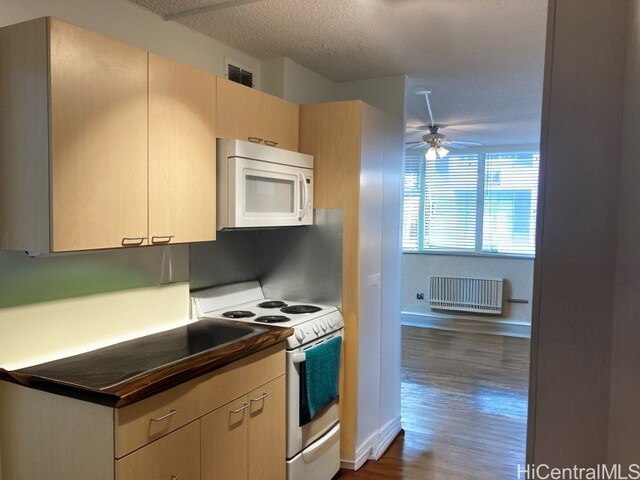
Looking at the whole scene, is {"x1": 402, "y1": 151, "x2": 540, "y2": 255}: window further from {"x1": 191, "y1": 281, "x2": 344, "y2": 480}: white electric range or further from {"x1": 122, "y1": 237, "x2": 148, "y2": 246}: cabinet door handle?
{"x1": 122, "y1": 237, "x2": 148, "y2": 246}: cabinet door handle

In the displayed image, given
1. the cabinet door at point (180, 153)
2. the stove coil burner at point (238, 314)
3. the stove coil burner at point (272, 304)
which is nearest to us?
the cabinet door at point (180, 153)

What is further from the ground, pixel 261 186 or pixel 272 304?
pixel 261 186

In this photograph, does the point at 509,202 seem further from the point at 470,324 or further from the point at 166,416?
the point at 166,416

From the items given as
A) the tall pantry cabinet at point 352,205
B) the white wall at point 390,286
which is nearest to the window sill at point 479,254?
the white wall at point 390,286

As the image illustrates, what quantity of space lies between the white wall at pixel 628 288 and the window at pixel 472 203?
5.68 meters

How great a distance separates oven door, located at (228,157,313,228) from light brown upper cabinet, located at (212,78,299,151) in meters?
0.17

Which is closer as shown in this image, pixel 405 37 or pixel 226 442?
pixel 226 442

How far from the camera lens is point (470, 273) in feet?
21.2

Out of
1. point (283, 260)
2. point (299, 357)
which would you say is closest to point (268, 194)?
point (283, 260)

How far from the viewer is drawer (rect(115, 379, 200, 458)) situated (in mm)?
1471

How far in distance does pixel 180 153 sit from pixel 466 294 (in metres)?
5.27

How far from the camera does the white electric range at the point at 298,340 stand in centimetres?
232

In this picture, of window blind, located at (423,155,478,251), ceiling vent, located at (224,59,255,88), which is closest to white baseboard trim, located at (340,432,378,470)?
ceiling vent, located at (224,59,255,88)

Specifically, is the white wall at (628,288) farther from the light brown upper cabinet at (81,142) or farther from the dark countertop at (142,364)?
the light brown upper cabinet at (81,142)
